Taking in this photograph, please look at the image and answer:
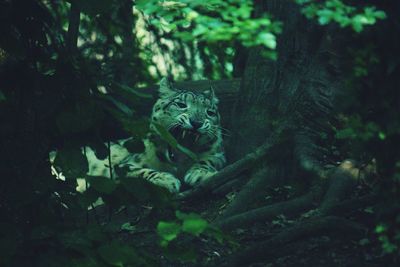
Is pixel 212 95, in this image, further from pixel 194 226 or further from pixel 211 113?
pixel 194 226

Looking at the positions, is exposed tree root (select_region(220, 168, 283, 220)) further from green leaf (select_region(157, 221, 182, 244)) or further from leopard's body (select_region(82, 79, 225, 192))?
green leaf (select_region(157, 221, 182, 244))

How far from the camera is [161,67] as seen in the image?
12828 millimetres

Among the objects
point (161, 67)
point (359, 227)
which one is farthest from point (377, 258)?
point (161, 67)

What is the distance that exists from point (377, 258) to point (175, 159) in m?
3.90

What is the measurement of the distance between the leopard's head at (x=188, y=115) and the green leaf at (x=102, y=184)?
13.7 feet

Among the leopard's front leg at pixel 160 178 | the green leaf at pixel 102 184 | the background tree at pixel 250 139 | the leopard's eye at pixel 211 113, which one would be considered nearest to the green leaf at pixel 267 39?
the background tree at pixel 250 139

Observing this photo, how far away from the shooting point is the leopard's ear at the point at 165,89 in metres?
8.75

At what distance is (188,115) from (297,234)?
3.22 meters

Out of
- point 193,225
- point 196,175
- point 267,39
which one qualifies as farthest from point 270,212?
point 267,39

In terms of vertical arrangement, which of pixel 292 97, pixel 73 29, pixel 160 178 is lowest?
pixel 160 178

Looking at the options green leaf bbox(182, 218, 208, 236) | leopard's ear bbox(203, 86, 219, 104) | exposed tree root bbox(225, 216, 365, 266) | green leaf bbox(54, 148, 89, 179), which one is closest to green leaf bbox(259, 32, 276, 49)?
green leaf bbox(182, 218, 208, 236)

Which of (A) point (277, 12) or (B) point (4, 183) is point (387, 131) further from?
(A) point (277, 12)

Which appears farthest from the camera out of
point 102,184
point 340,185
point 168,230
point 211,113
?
point 211,113

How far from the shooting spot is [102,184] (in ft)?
13.4
